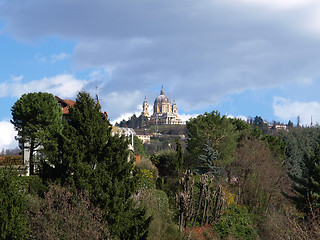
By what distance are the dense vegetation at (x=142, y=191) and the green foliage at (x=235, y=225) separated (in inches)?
4.0

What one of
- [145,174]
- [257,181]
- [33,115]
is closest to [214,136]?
[257,181]

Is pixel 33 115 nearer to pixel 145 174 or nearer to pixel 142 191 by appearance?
pixel 145 174

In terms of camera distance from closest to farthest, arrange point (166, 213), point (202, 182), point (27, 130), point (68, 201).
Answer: point (68, 201) < point (166, 213) < point (202, 182) < point (27, 130)

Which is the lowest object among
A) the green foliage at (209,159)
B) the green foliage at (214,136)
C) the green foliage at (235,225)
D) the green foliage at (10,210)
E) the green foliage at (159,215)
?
the green foliage at (235,225)

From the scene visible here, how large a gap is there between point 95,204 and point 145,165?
1739 centimetres

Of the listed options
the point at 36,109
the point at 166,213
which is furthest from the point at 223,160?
the point at 36,109

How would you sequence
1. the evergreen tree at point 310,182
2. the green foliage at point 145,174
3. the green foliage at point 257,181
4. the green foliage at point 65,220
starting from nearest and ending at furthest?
the green foliage at point 65,220, the green foliage at point 145,174, the evergreen tree at point 310,182, the green foliage at point 257,181

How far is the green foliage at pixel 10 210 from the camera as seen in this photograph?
16438 mm

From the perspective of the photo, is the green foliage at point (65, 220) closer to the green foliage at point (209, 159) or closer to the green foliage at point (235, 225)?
the green foliage at point (235, 225)

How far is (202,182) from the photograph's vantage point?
32.2 meters

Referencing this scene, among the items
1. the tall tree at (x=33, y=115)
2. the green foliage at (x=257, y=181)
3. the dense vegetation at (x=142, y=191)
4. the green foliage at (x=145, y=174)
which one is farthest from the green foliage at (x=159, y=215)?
the tall tree at (x=33, y=115)

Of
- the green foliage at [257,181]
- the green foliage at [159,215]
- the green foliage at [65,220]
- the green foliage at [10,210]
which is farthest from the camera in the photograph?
the green foliage at [257,181]

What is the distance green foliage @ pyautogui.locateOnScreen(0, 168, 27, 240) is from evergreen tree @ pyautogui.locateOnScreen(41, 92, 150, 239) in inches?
154

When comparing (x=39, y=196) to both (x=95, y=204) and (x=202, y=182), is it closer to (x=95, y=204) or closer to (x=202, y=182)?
(x=95, y=204)
